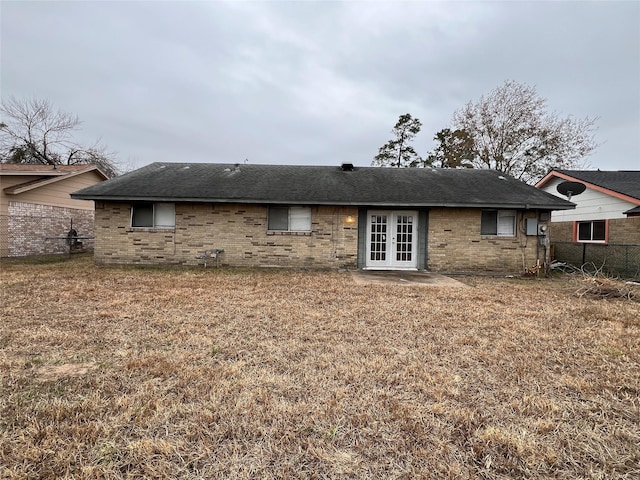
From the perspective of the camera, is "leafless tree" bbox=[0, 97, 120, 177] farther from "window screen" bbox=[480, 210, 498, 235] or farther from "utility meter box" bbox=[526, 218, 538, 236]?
"utility meter box" bbox=[526, 218, 538, 236]

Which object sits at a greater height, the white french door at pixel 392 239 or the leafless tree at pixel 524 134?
the leafless tree at pixel 524 134

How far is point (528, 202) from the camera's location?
9.48 meters

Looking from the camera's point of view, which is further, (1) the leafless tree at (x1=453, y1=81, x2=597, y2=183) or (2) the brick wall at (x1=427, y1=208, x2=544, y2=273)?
(1) the leafless tree at (x1=453, y1=81, x2=597, y2=183)

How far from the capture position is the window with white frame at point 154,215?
1023cm

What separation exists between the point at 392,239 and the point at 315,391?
26.8 ft

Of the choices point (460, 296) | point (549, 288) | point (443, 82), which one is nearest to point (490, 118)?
point (443, 82)

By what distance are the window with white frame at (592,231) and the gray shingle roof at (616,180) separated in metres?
1.24

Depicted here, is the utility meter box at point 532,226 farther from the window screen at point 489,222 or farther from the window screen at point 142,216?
the window screen at point 142,216

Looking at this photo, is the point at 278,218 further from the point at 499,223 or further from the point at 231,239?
the point at 499,223

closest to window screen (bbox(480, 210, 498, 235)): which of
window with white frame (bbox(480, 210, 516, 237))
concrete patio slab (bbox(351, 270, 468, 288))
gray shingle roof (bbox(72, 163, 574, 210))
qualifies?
window with white frame (bbox(480, 210, 516, 237))

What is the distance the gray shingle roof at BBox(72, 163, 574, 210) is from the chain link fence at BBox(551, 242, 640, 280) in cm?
217

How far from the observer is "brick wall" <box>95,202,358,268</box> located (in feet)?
33.2

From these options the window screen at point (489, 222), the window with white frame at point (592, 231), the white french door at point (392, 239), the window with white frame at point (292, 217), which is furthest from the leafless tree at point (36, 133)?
the window with white frame at point (592, 231)

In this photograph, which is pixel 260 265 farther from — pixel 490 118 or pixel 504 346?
pixel 490 118
